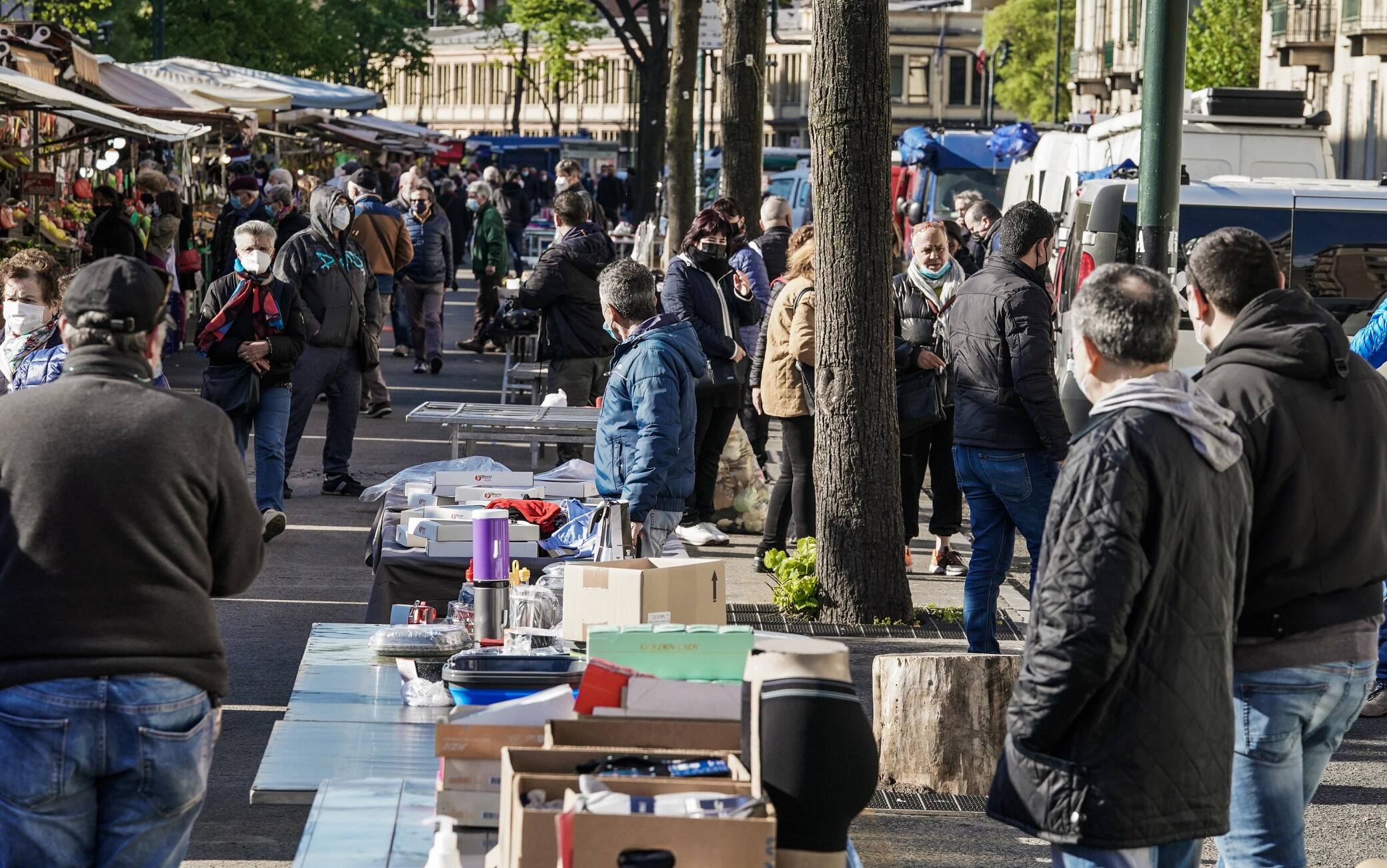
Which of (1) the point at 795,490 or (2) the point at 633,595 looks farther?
(1) the point at 795,490

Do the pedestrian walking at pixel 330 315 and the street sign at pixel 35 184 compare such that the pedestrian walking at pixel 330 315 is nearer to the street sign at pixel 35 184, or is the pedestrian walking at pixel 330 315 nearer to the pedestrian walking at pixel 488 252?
the street sign at pixel 35 184

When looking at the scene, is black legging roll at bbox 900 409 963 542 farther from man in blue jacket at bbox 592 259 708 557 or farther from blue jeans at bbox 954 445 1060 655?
man in blue jacket at bbox 592 259 708 557

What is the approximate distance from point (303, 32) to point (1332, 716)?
57.7 m

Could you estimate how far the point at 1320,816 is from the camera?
6250 millimetres

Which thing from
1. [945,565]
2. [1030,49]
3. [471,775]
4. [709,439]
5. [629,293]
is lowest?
[945,565]

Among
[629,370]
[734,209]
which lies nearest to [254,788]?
[629,370]

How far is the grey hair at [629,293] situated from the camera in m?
7.22

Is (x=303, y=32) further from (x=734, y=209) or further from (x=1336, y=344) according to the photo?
Result: (x=1336, y=344)

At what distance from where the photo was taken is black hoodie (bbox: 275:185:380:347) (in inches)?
448

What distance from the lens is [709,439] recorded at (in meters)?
10.9

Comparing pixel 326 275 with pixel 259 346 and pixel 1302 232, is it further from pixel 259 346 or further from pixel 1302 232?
pixel 1302 232

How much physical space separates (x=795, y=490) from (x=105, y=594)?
21.0 feet

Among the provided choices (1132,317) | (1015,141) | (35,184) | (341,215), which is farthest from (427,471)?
(1015,141)

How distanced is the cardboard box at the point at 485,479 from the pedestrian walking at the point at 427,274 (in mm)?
Answer: 10162
